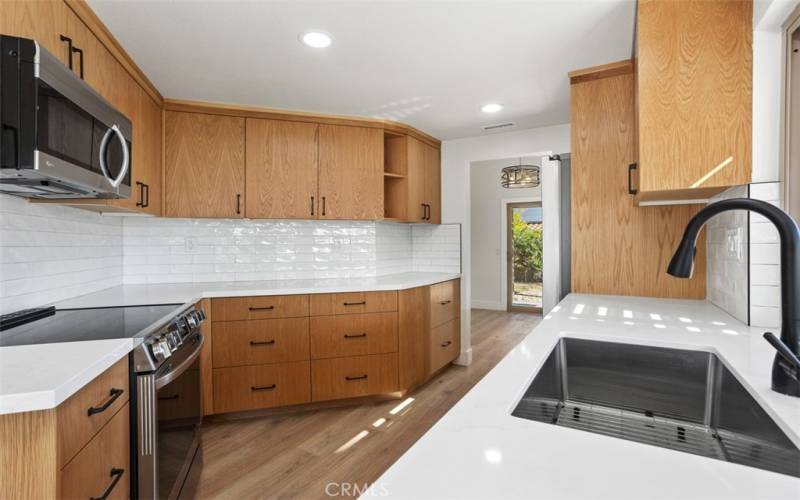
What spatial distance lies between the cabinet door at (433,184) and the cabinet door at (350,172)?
64 centimetres

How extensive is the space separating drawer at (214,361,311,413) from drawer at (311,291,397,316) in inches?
16.1

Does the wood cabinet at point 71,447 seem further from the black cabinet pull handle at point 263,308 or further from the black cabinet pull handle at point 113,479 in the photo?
the black cabinet pull handle at point 263,308

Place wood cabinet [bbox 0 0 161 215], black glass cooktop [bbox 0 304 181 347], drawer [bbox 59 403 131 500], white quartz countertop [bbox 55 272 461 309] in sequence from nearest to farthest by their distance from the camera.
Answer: drawer [bbox 59 403 131 500] → black glass cooktop [bbox 0 304 181 347] → wood cabinet [bbox 0 0 161 215] → white quartz countertop [bbox 55 272 461 309]

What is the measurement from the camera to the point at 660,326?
136cm

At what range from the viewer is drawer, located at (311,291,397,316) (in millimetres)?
2703

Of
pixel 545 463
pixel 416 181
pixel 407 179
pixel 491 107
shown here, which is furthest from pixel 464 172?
pixel 545 463

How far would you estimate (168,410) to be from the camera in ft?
4.91

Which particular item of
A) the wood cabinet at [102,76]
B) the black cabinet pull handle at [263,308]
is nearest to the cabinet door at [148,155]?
the wood cabinet at [102,76]

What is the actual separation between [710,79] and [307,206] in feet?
8.16

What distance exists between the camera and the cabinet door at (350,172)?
10.0 feet

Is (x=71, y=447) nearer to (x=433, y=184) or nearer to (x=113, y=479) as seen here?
(x=113, y=479)

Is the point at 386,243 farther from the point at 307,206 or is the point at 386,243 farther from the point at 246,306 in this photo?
the point at 246,306

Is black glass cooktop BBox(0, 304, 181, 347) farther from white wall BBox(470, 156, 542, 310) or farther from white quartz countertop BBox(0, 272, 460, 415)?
white wall BBox(470, 156, 542, 310)

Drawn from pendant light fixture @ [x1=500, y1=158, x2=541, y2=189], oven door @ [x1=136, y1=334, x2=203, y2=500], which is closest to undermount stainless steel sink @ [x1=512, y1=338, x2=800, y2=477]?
oven door @ [x1=136, y1=334, x2=203, y2=500]
